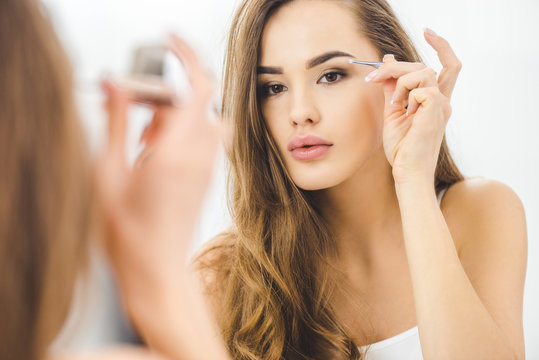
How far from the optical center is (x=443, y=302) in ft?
3.31

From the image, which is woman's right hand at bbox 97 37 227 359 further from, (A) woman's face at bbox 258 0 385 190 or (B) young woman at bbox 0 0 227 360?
(A) woman's face at bbox 258 0 385 190

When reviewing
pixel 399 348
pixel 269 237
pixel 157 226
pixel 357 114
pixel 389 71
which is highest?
pixel 389 71

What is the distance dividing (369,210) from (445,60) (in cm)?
44

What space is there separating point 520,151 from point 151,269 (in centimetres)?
167

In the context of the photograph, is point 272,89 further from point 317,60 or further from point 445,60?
point 445,60

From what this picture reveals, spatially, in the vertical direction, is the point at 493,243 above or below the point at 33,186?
below

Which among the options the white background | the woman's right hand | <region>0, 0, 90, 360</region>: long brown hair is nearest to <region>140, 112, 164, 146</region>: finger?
the woman's right hand

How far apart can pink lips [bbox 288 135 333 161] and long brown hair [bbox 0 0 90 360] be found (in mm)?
740

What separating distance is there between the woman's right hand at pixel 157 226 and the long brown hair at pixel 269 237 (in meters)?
0.65

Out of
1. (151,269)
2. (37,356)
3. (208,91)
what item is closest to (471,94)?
(208,91)

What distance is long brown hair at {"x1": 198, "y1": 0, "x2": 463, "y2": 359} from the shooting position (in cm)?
126

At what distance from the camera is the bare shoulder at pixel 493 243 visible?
111 cm

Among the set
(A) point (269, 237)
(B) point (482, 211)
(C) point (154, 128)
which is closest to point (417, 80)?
(B) point (482, 211)

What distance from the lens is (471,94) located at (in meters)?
1.84
